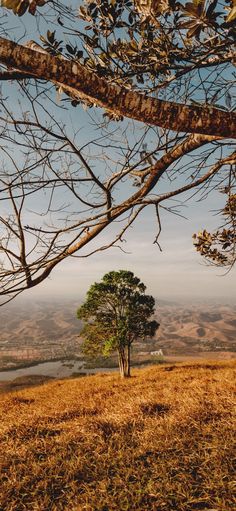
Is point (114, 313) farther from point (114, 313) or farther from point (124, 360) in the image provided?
point (124, 360)

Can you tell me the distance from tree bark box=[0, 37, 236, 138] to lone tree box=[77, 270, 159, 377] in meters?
20.0

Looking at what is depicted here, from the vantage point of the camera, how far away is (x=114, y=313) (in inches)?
872

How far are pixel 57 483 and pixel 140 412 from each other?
2.12 meters

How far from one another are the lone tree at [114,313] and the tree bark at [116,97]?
20.0 m

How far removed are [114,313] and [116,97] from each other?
21093mm

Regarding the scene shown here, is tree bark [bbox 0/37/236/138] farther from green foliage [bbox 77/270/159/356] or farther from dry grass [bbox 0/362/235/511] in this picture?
green foliage [bbox 77/270/159/356]

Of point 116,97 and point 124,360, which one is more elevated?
point 116,97

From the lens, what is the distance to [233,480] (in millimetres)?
2852

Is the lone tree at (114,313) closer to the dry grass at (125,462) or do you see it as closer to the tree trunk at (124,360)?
the tree trunk at (124,360)

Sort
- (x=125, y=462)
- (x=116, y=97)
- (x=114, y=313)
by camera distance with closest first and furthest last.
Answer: (x=116, y=97) < (x=125, y=462) < (x=114, y=313)

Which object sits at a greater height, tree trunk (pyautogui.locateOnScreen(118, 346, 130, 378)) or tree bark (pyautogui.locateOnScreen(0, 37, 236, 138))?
tree bark (pyautogui.locateOnScreen(0, 37, 236, 138))

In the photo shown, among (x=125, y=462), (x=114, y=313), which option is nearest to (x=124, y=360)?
(x=114, y=313)

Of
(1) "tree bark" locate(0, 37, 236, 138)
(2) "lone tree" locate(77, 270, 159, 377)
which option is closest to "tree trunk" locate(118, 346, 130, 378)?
(2) "lone tree" locate(77, 270, 159, 377)

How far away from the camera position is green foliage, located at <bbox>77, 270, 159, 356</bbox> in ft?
70.7
